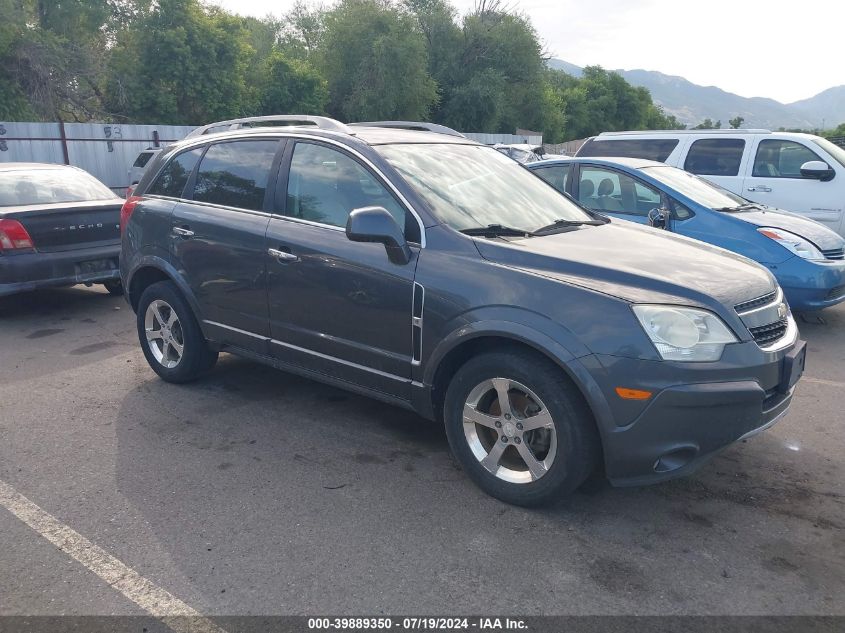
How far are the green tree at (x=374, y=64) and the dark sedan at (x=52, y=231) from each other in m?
36.8

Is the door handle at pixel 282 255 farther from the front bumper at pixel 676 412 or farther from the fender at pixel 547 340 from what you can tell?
the front bumper at pixel 676 412

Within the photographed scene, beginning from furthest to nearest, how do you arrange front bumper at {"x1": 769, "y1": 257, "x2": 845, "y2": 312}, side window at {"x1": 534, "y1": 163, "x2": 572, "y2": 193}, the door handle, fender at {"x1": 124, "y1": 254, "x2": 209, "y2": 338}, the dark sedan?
1. side window at {"x1": 534, "y1": 163, "x2": 572, "y2": 193}
2. the dark sedan
3. front bumper at {"x1": 769, "y1": 257, "x2": 845, "y2": 312}
4. fender at {"x1": 124, "y1": 254, "x2": 209, "y2": 338}
5. the door handle

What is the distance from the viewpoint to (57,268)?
710 cm

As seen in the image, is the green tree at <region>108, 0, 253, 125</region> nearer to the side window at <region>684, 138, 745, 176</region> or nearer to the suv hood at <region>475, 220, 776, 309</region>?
the side window at <region>684, 138, 745, 176</region>

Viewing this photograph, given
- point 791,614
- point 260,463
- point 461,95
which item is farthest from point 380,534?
point 461,95

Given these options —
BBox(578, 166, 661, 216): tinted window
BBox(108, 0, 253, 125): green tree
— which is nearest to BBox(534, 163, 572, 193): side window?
BBox(578, 166, 661, 216): tinted window

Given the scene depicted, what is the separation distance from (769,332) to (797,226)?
3936 mm

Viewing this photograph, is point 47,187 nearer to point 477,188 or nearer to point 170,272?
point 170,272

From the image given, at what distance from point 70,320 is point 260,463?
443 centimetres

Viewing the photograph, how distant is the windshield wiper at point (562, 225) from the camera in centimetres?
396

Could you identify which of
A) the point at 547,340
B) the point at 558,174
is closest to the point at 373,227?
the point at 547,340

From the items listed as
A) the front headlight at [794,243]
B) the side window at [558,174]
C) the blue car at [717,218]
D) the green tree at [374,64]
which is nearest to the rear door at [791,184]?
the blue car at [717,218]

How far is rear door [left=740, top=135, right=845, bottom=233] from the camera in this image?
8344 millimetres

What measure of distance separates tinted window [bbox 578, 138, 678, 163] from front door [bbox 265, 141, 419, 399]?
5.84 m
